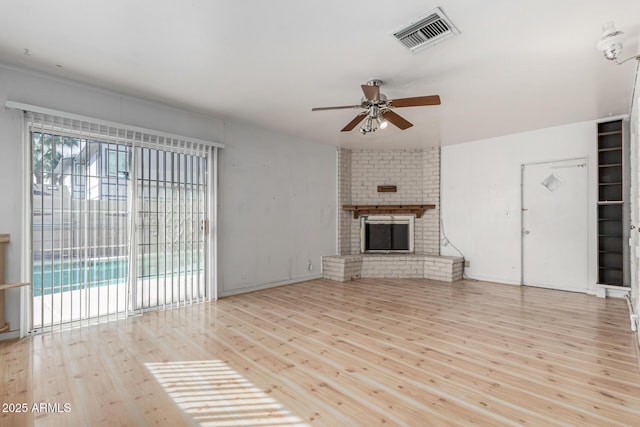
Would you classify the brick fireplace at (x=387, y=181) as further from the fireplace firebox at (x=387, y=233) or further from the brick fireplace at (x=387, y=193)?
the fireplace firebox at (x=387, y=233)

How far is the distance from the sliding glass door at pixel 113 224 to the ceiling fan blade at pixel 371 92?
259 centimetres

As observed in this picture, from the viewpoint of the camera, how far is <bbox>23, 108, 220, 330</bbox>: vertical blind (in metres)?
3.37

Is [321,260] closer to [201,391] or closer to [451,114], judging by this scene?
[451,114]

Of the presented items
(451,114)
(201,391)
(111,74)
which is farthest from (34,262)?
(451,114)

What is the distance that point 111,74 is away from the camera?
335 cm

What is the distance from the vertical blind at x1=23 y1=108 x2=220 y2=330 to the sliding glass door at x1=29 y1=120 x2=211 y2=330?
0.01 meters

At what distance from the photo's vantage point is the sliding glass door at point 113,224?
3.37m

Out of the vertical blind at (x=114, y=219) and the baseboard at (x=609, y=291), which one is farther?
the baseboard at (x=609, y=291)

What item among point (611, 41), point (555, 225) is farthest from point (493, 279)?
point (611, 41)

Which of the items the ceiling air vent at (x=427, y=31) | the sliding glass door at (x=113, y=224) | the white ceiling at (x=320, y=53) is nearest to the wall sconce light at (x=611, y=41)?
the white ceiling at (x=320, y=53)

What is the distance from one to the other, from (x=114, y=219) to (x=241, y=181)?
6.19 feet

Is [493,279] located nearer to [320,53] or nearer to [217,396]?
[320,53]

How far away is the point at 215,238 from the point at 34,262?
2.00 m

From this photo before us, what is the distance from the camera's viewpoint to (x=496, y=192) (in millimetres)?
5980
